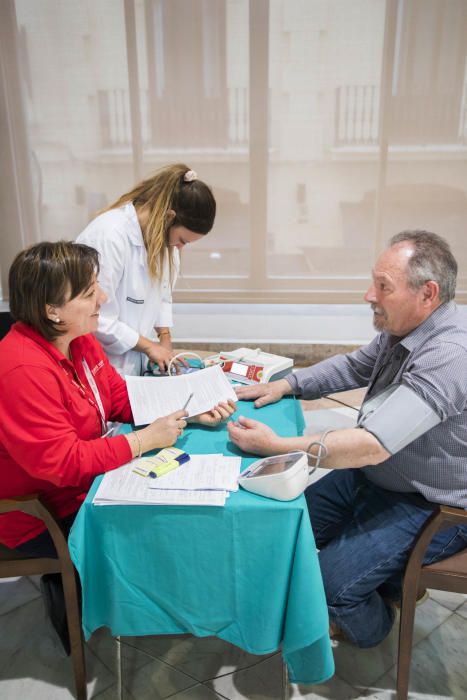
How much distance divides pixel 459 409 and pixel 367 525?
1.41 feet

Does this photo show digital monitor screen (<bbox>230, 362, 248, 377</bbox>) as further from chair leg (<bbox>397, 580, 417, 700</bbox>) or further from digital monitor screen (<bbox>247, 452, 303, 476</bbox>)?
chair leg (<bbox>397, 580, 417, 700</bbox>)

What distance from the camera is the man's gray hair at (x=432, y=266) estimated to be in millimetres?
1428

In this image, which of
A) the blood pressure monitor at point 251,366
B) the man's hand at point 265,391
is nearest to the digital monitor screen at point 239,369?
the blood pressure monitor at point 251,366

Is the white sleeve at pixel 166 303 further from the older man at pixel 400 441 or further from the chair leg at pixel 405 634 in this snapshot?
the chair leg at pixel 405 634

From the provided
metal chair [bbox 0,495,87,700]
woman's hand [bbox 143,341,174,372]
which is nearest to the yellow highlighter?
metal chair [bbox 0,495,87,700]

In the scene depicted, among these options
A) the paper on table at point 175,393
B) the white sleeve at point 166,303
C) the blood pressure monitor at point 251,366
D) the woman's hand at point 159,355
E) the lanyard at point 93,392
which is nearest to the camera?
the lanyard at point 93,392

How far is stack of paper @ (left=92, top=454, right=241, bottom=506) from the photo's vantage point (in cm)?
120

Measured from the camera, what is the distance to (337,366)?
190 cm

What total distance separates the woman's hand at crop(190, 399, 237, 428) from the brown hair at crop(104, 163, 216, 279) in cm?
74

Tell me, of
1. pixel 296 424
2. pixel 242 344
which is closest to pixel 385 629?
pixel 296 424

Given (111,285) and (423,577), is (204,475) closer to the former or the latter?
(423,577)

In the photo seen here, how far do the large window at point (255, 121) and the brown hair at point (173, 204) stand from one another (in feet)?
6.96

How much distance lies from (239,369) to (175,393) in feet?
1.16

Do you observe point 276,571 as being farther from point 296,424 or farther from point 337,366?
point 337,366
